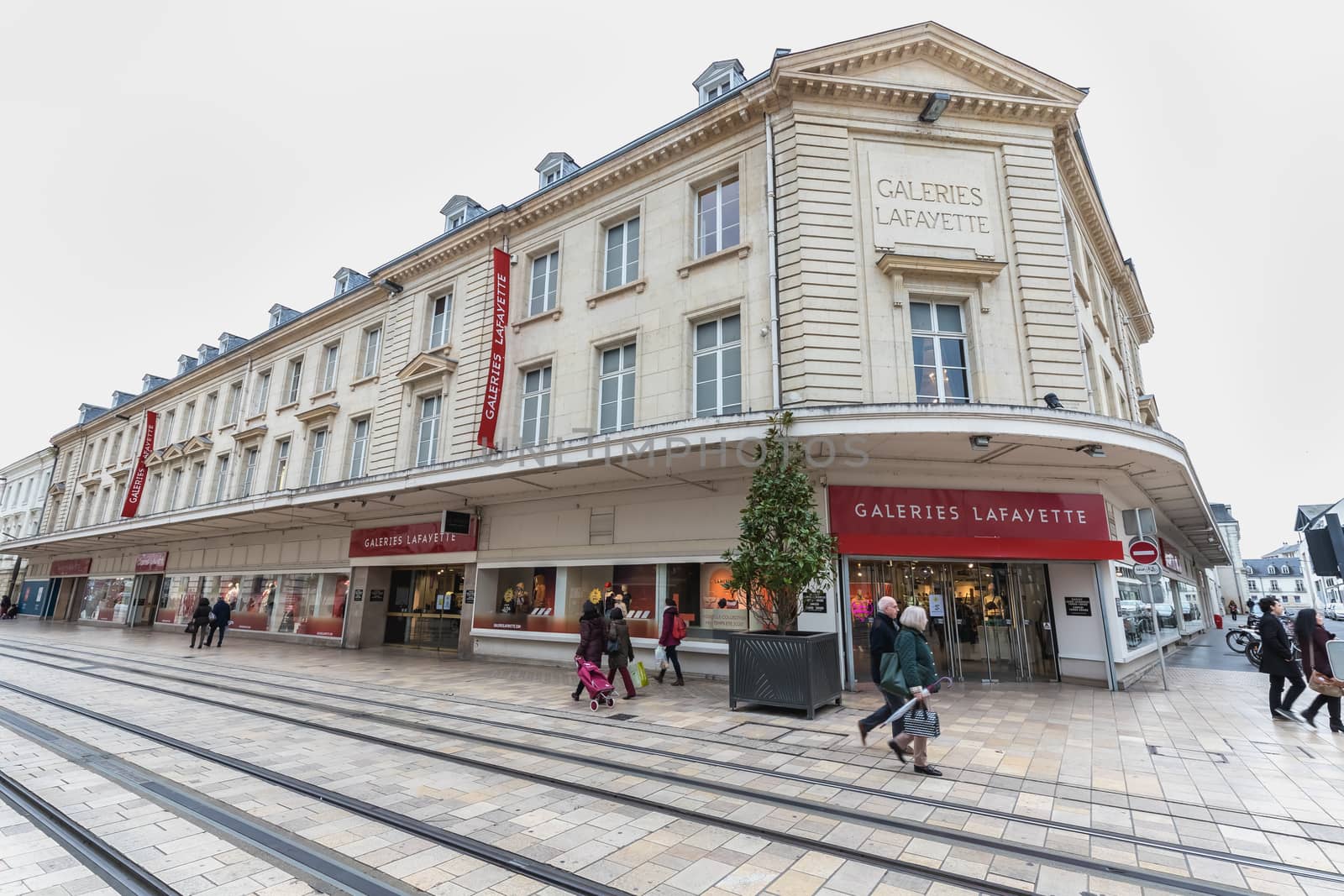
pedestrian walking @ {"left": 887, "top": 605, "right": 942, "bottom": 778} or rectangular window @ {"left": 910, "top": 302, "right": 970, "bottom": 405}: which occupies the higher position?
rectangular window @ {"left": 910, "top": 302, "right": 970, "bottom": 405}

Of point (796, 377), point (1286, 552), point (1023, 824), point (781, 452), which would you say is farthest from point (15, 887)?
point (1286, 552)

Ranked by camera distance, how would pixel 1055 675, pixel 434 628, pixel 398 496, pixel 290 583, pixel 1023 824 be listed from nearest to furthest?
1. pixel 1023 824
2. pixel 1055 675
3. pixel 398 496
4. pixel 434 628
5. pixel 290 583

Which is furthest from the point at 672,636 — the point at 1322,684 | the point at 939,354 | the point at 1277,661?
the point at 1322,684

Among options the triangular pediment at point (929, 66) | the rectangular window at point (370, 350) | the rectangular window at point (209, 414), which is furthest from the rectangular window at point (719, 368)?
the rectangular window at point (209, 414)

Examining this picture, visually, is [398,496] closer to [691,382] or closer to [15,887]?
[691,382]

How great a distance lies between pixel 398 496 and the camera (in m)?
15.8

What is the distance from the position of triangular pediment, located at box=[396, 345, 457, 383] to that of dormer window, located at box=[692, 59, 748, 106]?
9.74 meters

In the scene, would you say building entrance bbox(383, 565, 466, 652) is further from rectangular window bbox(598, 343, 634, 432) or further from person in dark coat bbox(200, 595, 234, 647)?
rectangular window bbox(598, 343, 634, 432)

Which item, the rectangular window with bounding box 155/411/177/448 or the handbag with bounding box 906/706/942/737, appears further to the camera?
the rectangular window with bounding box 155/411/177/448

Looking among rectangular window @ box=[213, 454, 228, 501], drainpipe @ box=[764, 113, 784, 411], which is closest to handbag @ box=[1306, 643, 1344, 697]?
drainpipe @ box=[764, 113, 784, 411]

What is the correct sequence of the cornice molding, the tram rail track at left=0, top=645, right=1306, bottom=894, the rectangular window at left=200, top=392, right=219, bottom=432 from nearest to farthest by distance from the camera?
the tram rail track at left=0, top=645, right=1306, bottom=894, the cornice molding, the rectangular window at left=200, top=392, right=219, bottom=432

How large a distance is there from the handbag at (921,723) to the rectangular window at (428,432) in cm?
1469

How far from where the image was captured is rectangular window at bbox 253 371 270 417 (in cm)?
2425

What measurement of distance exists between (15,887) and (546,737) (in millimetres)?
A: 4373
